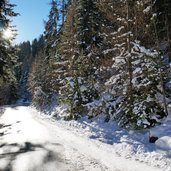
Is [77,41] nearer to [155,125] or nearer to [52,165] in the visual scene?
[155,125]

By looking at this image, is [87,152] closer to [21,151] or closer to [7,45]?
[21,151]

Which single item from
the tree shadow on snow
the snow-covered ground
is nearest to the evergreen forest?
the snow-covered ground

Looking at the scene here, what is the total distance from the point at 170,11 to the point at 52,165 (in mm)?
16258

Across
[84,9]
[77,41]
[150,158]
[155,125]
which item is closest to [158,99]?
[155,125]

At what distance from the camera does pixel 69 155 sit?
11.9m

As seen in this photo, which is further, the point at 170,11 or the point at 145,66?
the point at 170,11

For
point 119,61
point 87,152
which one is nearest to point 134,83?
point 119,61

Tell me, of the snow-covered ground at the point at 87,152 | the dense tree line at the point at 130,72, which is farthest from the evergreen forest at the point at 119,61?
the snow-covered ground at the point at 87,152

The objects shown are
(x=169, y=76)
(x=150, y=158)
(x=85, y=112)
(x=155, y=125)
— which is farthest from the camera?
(x=85, y=112)

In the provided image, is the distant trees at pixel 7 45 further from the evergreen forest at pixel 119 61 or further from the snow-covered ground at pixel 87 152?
the snow-covered ground at pixel 87 152

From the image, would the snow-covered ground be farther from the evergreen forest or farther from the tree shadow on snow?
the evergreen forest

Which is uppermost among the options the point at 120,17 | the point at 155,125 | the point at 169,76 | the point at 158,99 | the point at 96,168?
the point at 120,17

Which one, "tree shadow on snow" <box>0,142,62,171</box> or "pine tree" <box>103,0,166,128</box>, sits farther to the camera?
"pine tree" <box>103,0,166,128</box>

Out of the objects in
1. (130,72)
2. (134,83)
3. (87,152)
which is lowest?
(87,152)
